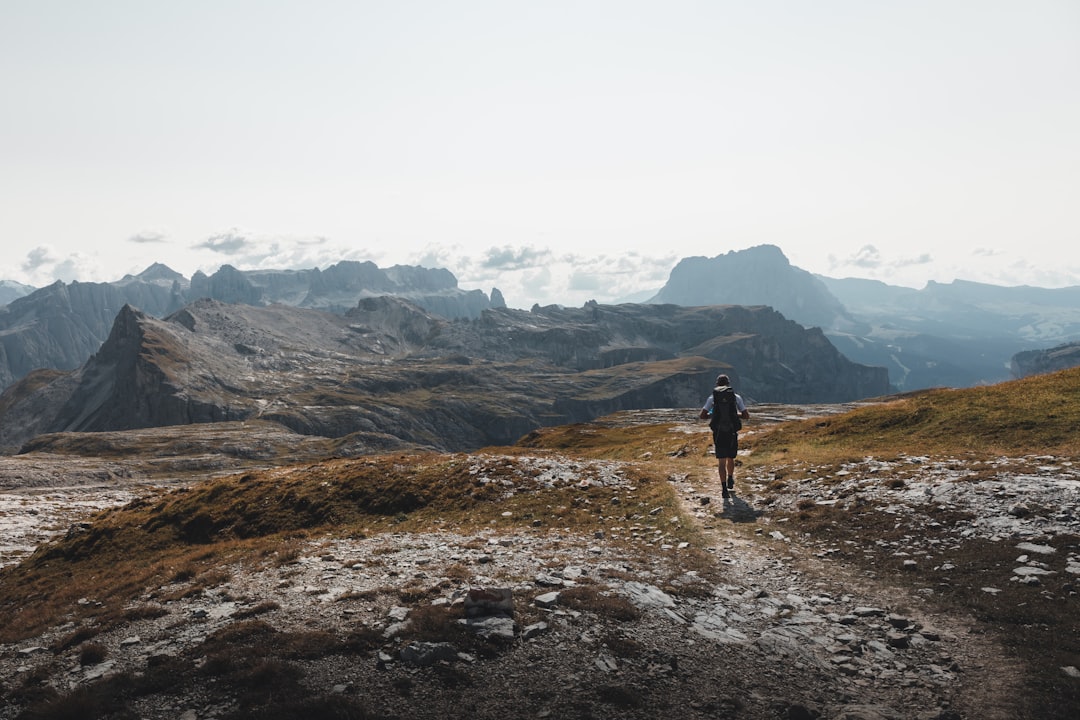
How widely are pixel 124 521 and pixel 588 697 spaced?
34.8 m

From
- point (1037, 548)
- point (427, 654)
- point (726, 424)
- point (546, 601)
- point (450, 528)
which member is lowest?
point (450, 528)

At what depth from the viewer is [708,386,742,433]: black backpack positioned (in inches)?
1006

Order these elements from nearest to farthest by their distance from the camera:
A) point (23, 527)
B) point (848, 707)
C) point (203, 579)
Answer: point (848, 707) → point (203, 579) → point (23, 527)

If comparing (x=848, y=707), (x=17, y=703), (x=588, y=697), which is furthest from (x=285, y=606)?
(x=848, y=707)

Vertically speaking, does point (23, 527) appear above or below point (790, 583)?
below

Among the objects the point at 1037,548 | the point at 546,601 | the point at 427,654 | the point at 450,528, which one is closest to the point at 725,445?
the point at 1037,548

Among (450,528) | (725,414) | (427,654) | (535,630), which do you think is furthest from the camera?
(725,414)

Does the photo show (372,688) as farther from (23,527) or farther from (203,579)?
(23,527)

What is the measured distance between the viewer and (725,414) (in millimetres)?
25656

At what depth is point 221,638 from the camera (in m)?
12.1

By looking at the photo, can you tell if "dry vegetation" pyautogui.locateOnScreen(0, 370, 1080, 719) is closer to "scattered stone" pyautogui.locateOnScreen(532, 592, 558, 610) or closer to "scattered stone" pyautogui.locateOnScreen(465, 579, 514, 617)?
"scattered stone" pyautogui.locateOnScreen(532, 592, 558, 610)

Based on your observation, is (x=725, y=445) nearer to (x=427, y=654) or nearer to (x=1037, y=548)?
(x=1037, y=548)

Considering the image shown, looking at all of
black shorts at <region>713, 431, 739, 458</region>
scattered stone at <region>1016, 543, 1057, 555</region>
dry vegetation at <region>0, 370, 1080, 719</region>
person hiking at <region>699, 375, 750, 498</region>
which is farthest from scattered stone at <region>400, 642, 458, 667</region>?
black shorts at <region>713, 431, 739, 458</region>

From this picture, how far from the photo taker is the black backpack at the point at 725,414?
2556cm
